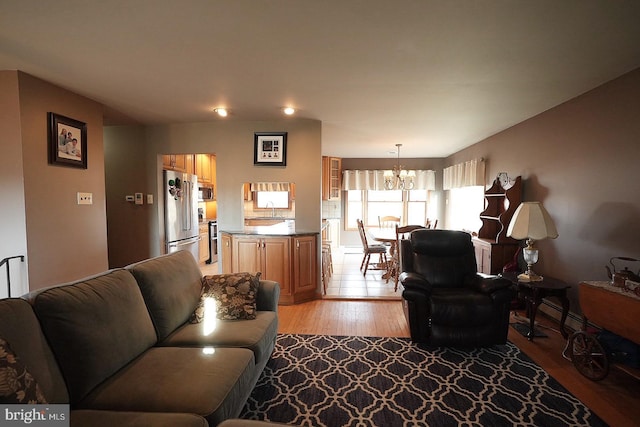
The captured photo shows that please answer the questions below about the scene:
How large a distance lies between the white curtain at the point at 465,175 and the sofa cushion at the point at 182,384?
15.9 feet

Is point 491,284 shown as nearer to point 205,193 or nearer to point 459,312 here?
point 459,312

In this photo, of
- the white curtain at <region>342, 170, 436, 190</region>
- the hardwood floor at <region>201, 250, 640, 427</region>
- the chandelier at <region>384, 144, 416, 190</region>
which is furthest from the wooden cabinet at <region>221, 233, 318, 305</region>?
the white curtain at <region>342, 170, 436, 190</region>

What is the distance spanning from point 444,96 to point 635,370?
264cm

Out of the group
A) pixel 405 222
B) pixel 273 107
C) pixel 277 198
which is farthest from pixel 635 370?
pixel 277 198

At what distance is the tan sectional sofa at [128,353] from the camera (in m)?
1.20

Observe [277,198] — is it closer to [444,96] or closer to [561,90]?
[444,96]

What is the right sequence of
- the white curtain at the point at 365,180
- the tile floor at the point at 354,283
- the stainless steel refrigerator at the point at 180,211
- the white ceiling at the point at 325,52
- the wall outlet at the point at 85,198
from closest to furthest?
the white ceiling at the point at 325,52, the wall outlet at the point at 85,198, the tile floor at the point at 354,283, the stainless steel refrigerator at the point at 180,211, the white curtain at the point at 365,180

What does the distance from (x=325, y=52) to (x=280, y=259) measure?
2508mm

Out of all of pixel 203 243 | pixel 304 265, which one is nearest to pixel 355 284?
pixel 304 265

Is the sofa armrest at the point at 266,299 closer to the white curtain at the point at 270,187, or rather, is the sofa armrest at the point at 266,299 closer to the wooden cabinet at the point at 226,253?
the wooden cabinet at the point at 226,253

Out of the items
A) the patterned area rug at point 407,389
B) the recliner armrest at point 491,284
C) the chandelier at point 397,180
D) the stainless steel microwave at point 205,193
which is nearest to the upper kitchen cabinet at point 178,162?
the stainless steel microwave at point 205,193

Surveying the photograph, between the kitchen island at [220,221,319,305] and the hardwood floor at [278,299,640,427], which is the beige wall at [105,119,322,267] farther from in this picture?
the hardwood floor at [278,299,640,427]

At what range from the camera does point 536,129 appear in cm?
367

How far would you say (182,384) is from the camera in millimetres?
1388
